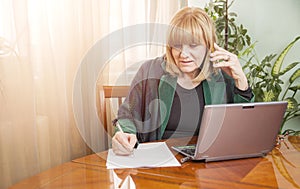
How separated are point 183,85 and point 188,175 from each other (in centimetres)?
64

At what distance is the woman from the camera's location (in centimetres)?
140

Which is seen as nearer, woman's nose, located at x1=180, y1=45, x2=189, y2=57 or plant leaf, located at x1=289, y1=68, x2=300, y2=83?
woman's nose, located at x1=180, y1=45, x2=189, y2=57

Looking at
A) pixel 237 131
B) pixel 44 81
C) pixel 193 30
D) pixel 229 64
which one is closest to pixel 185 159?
pixel 237 131

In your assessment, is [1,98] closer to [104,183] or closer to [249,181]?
[104,183]

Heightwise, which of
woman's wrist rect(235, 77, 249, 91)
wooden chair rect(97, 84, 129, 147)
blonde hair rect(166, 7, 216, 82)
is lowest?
wooden chair rect(97, 84, 129, 147)

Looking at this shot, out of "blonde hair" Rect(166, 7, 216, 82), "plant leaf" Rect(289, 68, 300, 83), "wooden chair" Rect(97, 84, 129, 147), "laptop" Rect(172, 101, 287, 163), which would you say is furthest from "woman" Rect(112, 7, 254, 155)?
"plant leaf" Rect(289, 68, 300, 83)

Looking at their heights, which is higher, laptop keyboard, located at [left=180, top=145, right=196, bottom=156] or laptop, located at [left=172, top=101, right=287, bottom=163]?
laptop, located at [left=172, top=101, right=287, bottom=163]

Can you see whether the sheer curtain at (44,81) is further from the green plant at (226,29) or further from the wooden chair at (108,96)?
the green plant at (226,29)

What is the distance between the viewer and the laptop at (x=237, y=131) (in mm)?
1001

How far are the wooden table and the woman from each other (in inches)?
14.5

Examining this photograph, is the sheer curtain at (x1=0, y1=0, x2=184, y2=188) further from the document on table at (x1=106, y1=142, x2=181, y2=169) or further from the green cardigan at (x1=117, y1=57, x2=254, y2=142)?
the document on table at (x1=106, y1=142, x2=181, y2=169)

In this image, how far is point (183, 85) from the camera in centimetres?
154

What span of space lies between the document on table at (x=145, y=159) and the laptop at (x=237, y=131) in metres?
0.06

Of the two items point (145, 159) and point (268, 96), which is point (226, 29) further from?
point (145, 159)
